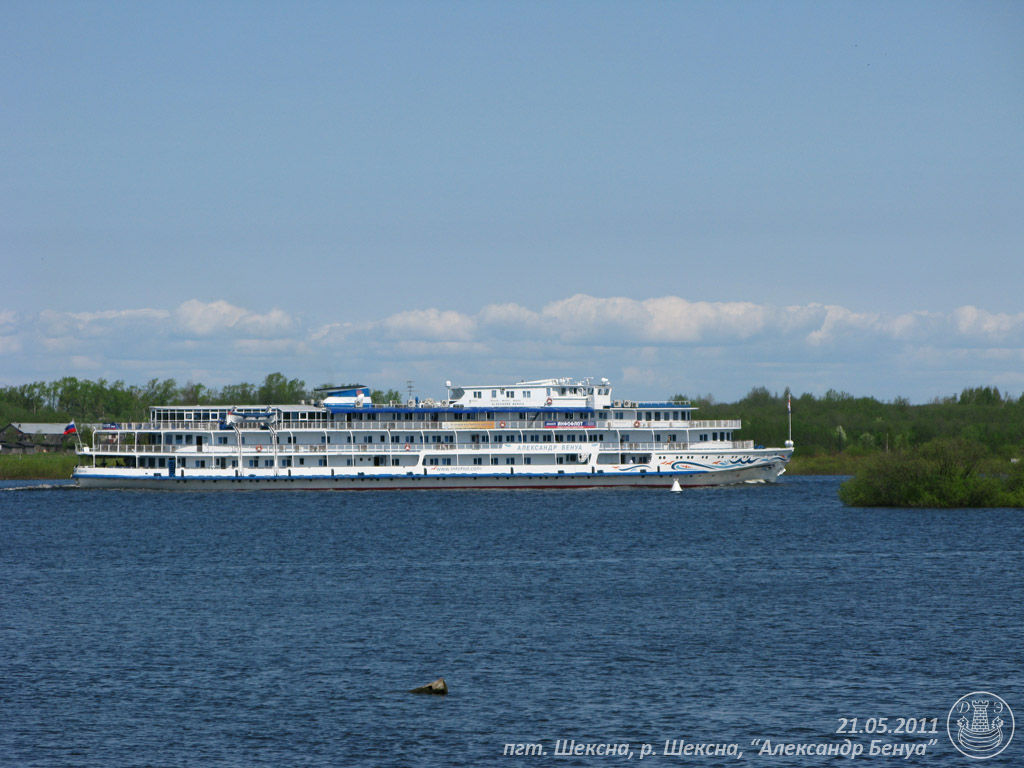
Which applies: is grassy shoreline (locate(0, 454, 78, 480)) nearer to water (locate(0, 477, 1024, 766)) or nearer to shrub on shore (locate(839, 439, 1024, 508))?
water (locate(0, 477, 1024, 766))

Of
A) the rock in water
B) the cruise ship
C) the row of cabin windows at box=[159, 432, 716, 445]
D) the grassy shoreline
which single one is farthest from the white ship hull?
the rock in water

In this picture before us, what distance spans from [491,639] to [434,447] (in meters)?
54.0

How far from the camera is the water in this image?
2298 centimetres

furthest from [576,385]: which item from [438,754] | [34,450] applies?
[34,450]

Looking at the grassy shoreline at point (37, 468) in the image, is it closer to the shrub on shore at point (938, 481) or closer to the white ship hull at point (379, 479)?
the white ship hull at point (379, 479)

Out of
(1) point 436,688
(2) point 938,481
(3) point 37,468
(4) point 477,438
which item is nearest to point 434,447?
(4) point 477,438

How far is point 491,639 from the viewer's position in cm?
3138

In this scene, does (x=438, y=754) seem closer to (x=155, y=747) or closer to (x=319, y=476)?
(x=155, y=747)

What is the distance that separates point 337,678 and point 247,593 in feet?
43.8

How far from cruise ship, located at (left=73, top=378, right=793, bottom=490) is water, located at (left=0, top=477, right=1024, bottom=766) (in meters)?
25.1

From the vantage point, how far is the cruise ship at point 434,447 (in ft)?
277

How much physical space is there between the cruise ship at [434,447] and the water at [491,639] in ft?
82.4

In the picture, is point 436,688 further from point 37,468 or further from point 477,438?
point 37,468

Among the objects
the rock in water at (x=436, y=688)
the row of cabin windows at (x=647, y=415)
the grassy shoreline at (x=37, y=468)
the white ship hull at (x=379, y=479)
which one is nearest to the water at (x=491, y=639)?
the rock in water at (x=436, y=688)
